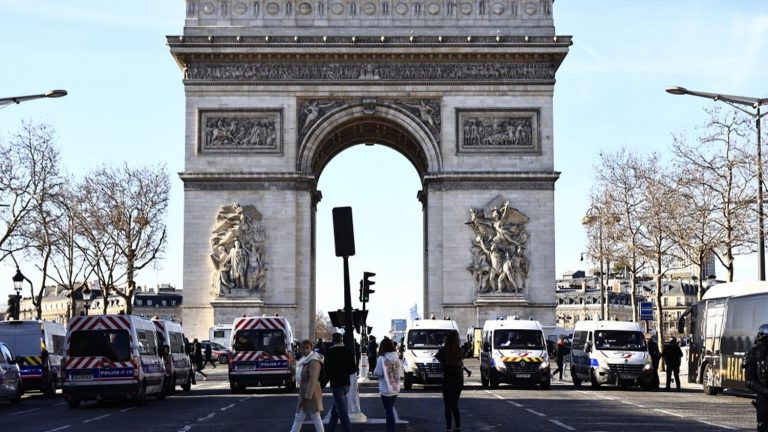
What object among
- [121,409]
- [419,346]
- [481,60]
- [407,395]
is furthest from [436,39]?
[121,409]

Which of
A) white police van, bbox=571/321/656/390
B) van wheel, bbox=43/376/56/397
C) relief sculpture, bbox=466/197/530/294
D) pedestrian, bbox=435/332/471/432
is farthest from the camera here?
relief sculpture, bbox=466/197/530/294

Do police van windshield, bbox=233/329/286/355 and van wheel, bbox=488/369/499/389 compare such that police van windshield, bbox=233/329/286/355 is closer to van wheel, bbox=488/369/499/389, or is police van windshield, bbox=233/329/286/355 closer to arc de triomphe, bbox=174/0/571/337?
van wheel, bbox=488/369/499/389

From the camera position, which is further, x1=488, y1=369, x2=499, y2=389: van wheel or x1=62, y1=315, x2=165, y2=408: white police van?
x1=488, y1=369, x2=499, y2=389: van wheel

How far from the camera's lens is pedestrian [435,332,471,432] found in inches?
941

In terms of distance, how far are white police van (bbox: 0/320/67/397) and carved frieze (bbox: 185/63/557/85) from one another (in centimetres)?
2322

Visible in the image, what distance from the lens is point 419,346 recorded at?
1741 inches

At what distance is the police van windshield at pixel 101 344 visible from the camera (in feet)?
113

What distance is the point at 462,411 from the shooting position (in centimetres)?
3091

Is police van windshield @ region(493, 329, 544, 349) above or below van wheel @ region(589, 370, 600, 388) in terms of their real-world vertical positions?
above

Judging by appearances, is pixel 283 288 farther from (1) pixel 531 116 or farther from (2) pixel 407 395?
(2) pixel 407 395

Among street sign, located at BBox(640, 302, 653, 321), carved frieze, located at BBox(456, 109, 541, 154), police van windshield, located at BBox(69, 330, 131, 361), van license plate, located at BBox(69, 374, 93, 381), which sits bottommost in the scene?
van license plate, located at BBox(69, 374, 93, 381)

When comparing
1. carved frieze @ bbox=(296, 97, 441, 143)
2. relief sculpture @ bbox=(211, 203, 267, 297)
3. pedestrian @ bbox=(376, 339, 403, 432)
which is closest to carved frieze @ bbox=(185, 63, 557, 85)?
carved frieze @ bbox=(296, 97, 441, 143)

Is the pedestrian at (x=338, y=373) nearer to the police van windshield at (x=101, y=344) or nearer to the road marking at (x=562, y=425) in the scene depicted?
the road marking at (x=562, y=425)

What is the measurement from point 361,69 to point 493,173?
7960 millimetres
